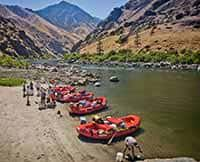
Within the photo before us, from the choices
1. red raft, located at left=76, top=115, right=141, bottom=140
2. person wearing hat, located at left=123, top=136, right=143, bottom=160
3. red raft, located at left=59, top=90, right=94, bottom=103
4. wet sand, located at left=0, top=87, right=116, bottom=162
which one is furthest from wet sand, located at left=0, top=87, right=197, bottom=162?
red raft, located at left=59, top=90, right=94, bottom=103

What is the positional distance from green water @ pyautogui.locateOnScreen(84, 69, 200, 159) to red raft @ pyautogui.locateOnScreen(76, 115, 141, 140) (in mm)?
1372

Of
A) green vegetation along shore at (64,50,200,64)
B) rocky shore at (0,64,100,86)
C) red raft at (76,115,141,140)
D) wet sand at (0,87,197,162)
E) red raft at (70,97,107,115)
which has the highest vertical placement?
green vegetation along shore at (64,50,200,64)

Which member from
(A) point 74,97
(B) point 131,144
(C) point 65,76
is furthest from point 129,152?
(C) point 65,76

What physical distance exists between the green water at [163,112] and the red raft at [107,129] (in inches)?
54.0

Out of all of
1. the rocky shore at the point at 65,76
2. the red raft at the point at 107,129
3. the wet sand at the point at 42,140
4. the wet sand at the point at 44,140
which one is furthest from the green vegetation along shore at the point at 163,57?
the red raft at the point at 107,129

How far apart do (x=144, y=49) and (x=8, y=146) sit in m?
174

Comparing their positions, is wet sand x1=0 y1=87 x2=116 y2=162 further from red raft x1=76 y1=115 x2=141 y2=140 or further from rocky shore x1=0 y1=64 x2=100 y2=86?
rocky shore x1=0 y1=64 x2=100 y2=86

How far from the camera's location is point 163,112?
154 feet

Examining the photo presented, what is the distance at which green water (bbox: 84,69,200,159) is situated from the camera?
3181 cm

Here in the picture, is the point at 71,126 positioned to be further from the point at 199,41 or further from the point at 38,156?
the point at 199,41

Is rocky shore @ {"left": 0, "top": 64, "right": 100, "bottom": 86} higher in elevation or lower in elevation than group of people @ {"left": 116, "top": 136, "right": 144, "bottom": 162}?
higher

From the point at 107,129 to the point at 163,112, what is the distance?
49.3 feet

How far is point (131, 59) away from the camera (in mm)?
175375

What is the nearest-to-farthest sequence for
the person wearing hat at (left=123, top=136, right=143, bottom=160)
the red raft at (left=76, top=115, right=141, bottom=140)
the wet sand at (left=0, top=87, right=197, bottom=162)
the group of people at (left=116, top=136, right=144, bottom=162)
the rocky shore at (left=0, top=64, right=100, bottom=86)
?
the group of people at (left=116, top=136, right=144, bottom=162) → the person wearing hat at (left=123, top=136, right=143, bottom=160) → the wet sand at (left=0, top=87, right=197, bottom=162) → the red raft at (left=76, top=115, right=141, bottom=140) → the rocky shore at (left=0, top=64, right=100, bottom=86)
